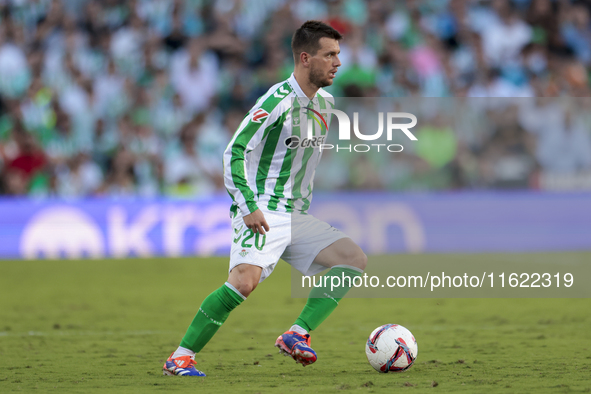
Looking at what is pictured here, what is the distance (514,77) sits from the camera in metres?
15.3

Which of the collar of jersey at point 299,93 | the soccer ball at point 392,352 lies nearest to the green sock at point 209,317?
the soccer ball at point 392,352

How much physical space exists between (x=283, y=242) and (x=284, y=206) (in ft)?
0.85

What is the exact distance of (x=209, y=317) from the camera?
4961mm

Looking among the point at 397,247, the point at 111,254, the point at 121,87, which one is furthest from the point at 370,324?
the point at 121,87

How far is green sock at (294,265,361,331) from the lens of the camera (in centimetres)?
522

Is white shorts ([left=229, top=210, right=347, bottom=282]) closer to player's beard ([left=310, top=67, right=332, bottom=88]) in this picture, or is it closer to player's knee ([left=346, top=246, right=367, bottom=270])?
player's knee ([left=346, top=246, right=367, bottom=270])

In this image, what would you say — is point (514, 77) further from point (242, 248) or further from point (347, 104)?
point (242, 248)

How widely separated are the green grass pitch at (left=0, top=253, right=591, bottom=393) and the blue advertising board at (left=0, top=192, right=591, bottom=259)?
6.75 ft

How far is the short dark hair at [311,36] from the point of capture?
5184 mm

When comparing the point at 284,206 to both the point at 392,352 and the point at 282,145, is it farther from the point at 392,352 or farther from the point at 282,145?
the point at 392,352

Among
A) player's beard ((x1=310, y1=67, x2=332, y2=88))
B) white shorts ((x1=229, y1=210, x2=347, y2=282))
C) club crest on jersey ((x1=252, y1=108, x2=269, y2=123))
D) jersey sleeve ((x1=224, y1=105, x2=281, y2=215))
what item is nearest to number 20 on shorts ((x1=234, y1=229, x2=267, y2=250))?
white shorts ((x1=229, y1=210, x2=347, y2=282))

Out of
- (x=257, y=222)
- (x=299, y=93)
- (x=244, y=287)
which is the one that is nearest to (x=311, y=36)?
(x=299, y=93)

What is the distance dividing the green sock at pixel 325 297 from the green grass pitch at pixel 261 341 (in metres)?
0.32

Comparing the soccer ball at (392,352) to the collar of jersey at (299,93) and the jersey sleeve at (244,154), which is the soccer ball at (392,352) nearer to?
the jersey sleeve at (244,154)
